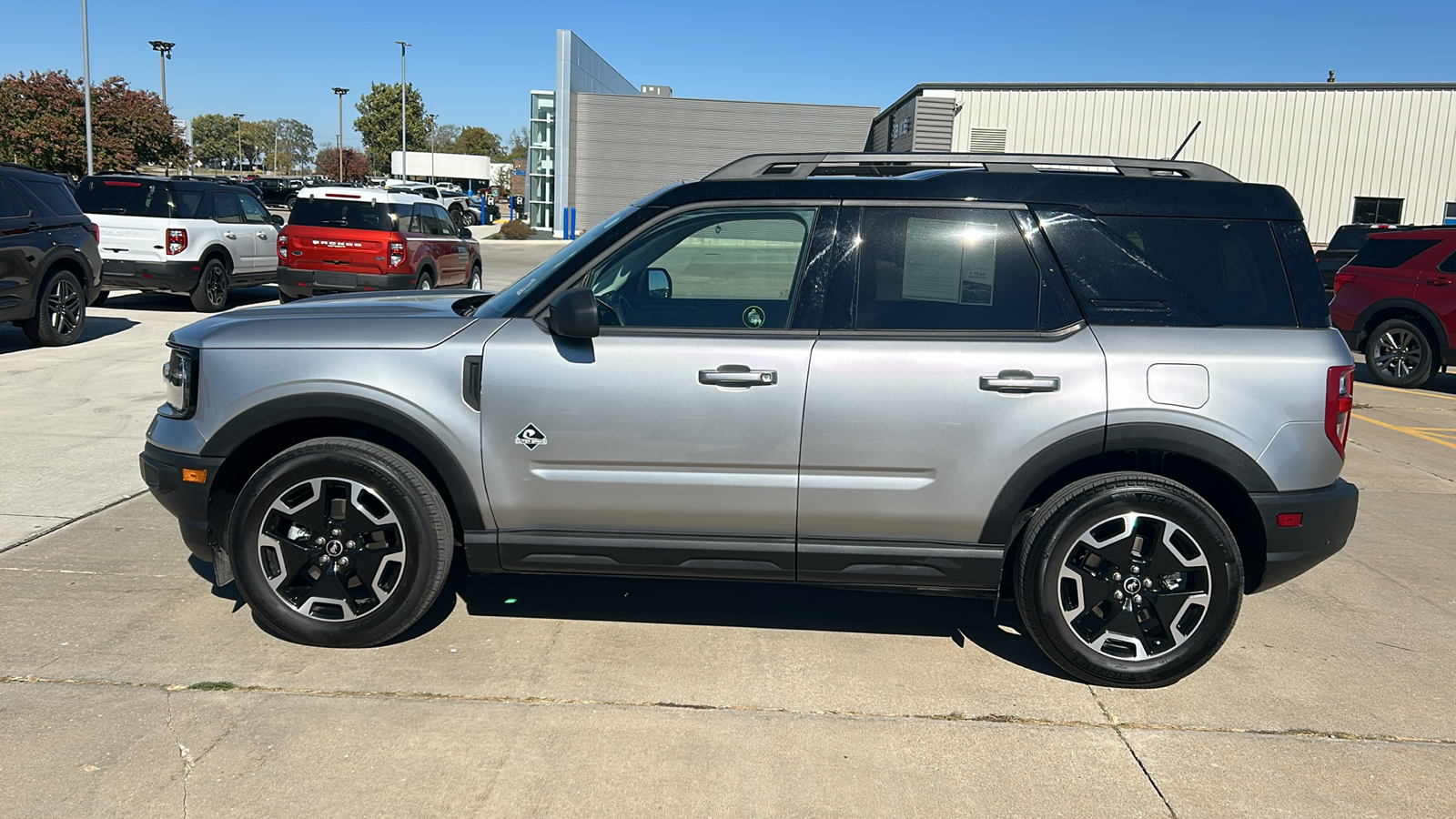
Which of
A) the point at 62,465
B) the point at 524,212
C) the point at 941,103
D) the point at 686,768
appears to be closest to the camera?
the point at 686,768

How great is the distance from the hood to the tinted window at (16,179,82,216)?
832 cm

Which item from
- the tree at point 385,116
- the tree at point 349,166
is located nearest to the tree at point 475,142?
the tree at point 349,166

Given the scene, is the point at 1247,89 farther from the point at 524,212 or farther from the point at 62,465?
the point at 524,212

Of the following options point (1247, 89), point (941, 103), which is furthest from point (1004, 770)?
point (1247, 89)

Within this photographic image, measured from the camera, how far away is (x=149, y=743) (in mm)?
3494

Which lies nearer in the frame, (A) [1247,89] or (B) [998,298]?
(B) [998,298]

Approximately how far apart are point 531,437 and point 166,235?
41.6 ft

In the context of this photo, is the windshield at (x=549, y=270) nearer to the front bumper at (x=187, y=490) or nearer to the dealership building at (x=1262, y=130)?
the front bumper at (x=187, y=490)

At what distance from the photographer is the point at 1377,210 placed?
28562 millimetres

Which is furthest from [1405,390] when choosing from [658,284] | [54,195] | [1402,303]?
[54,195]

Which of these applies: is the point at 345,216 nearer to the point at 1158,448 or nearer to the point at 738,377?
the point at 738,377

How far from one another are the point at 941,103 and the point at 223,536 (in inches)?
991

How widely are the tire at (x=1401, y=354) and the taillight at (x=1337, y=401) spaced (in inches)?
395

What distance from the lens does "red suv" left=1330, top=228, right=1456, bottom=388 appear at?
12.1m
